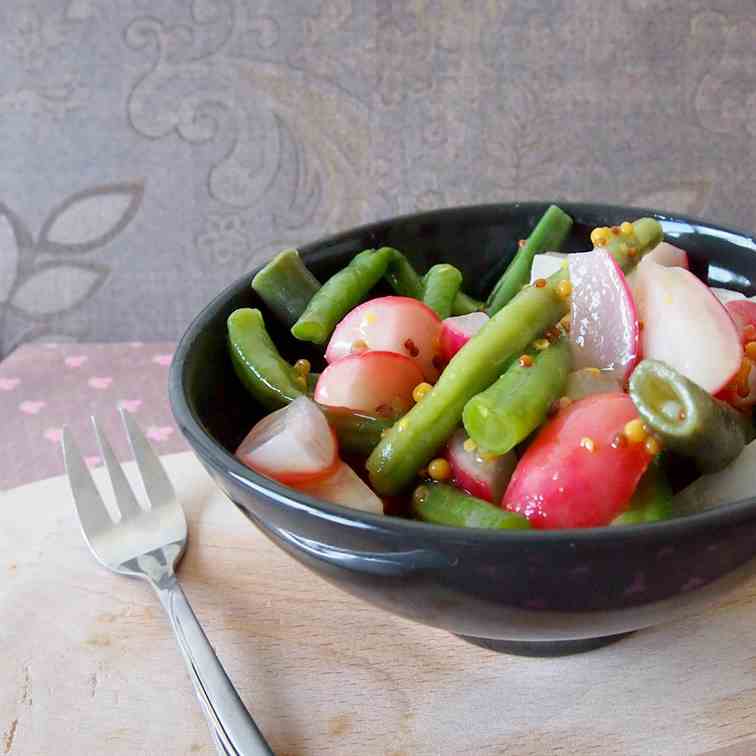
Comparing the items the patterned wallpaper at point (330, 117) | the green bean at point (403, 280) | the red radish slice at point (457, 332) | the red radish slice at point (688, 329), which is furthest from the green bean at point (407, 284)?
the patterned wallpaper at point (330, 117)

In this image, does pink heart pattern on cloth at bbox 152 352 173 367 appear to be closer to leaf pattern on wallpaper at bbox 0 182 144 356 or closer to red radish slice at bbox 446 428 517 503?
leaf pattern on wallpaper at bbox 0 182 144 356

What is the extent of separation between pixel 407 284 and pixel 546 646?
0.39 metres

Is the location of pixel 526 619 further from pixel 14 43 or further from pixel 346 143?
pixel 14 43

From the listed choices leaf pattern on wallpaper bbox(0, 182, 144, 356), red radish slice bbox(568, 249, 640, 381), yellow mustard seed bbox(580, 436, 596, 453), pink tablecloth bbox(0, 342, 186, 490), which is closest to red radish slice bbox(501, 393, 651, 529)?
yellow mustard seed bbox(580, 436, 596, 453)

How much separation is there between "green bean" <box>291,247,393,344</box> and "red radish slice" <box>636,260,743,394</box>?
25 cm

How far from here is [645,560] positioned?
49cm

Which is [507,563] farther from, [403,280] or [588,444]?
[403,280]

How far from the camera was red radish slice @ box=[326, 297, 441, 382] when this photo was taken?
2.47 ft

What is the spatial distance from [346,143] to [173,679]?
3.62 ft

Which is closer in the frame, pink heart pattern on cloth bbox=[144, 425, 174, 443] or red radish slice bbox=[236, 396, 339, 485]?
red radish slice bbox=[236, 396, 339, 485]

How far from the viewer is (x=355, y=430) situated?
2.28 ft

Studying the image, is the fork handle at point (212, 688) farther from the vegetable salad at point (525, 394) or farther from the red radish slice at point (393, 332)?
the red radish slice at point (393, 332)

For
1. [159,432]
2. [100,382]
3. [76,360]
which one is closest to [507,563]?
[159,432]

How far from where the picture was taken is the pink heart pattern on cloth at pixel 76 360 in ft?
5.43
